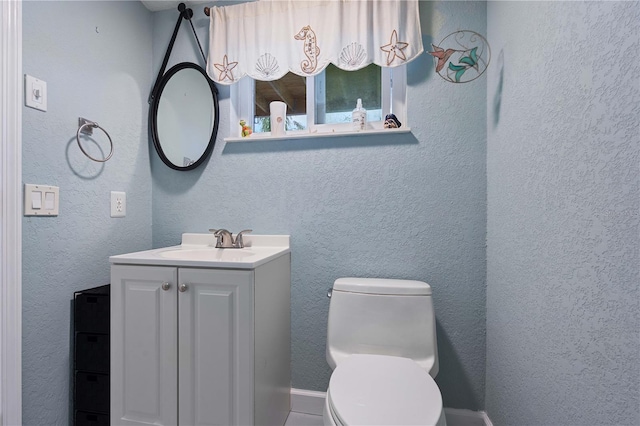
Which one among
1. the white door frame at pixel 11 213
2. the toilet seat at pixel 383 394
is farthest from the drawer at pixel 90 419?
the toilet seat at pixel 383 394

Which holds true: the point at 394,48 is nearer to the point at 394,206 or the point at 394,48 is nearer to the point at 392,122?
the point at 392,122

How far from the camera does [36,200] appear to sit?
44.4 inches

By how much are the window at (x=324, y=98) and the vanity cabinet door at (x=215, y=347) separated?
87 cm

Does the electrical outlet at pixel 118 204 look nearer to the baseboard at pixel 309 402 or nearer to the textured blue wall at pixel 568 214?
the baseboard at pixel 309 402

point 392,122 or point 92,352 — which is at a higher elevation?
point 392,122

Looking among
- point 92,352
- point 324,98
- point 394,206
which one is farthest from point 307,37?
point 92,352

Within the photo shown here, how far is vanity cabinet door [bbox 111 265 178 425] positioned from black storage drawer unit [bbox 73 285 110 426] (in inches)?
3.6

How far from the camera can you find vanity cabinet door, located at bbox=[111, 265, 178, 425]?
45.1 inches

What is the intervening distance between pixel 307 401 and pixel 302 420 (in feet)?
0.27

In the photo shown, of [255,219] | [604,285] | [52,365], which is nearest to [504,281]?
[604,285]

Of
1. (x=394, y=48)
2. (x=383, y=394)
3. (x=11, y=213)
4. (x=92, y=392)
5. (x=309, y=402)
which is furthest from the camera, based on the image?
(x=309, y=402)

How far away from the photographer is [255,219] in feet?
5.27

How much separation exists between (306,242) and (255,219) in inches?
12.3

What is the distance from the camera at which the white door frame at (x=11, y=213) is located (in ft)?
3.35
